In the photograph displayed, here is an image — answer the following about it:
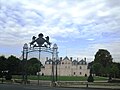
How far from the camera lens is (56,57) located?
33.6m

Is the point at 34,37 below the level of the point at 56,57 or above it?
above

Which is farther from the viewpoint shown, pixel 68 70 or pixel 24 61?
pixel 68 70

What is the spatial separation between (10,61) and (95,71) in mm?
29930

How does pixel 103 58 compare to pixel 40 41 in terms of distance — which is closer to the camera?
pixel 40 41

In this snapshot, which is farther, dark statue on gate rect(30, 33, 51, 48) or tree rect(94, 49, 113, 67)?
tree rect(94, 49, 113, 67)

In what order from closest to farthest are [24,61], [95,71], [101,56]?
[24,61] < [95,71] < [101,56]

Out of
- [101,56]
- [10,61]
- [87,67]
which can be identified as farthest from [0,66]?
[87,67]

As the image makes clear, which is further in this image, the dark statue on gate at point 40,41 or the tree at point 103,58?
the tree at point 103,58

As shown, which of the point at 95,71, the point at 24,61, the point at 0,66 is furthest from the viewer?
the point at 95,71

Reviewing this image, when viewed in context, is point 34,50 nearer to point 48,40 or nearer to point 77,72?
point 48,40

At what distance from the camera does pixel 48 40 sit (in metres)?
34.6

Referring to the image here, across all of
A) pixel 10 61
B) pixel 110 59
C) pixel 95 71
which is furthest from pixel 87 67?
pixel 10 61

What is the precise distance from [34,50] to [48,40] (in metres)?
2.10

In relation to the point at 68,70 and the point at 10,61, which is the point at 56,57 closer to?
the point at 10,61
